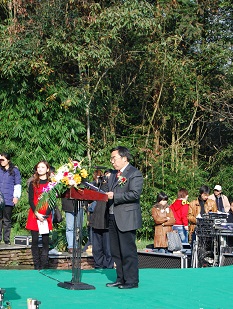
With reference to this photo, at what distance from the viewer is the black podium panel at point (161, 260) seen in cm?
1220

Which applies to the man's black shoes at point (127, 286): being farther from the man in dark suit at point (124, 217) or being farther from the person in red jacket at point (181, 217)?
the person in red jacket at point (181, 217)

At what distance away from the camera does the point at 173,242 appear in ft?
42.1

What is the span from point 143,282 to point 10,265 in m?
3.90

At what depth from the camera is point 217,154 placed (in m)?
20.6

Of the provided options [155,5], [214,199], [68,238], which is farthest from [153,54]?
[68,238]

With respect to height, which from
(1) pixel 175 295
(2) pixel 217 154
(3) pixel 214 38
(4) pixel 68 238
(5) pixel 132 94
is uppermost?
(3) pixel 214 38

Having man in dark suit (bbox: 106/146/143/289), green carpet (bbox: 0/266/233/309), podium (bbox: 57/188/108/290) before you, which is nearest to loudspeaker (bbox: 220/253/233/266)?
green carpet (bbox: 0/266/233/309)

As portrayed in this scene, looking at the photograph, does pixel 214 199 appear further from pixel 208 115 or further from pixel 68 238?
pixel 208 115

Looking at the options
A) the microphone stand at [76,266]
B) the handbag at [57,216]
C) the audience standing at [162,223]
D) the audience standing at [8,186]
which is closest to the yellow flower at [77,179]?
the microphone stand at [76,266]

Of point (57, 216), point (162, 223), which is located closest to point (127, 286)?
point (57, 216)

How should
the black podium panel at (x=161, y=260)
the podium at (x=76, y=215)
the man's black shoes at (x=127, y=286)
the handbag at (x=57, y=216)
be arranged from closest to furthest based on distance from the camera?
the podium at (x=76, y=215)
the man's black shoes at (x=127, y=286)
the black podium panel at (x=161, y=260)
the handbag at (x=57, y=216)

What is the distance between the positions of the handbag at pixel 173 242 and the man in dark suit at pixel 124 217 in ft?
12.0

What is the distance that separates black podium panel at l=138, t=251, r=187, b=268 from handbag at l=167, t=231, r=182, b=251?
0.45 metres

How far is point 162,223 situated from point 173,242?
1.68ft
